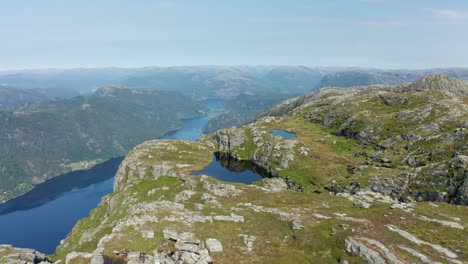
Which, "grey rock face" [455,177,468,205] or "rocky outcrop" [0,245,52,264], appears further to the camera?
"grey rock face" [455,177,468,205]

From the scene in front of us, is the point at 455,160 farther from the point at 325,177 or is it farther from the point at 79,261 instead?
the point at 79,261

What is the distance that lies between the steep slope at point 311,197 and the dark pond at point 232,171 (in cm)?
480

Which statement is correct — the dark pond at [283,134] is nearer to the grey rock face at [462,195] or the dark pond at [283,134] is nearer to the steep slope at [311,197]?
the steep slope at [311,197]

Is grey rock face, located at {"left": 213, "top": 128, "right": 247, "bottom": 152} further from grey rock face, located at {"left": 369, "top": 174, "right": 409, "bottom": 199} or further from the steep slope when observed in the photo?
grey rock face, located at {"left": 369, "top": 174, "right": 409, "bottom": 199}

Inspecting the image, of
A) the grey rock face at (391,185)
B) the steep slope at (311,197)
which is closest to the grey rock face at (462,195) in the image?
the steep slope at (311,197)

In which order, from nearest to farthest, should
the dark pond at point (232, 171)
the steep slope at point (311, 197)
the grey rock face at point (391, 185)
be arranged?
the steep slope at point (311, 197)
the grey rock face at point (391, 185)
the dark pond at point (232, 171)

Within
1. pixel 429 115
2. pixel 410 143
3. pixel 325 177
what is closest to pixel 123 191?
pixel 325 177

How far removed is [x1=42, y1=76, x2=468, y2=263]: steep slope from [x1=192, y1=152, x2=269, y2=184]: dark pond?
15.8 ft

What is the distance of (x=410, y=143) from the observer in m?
131

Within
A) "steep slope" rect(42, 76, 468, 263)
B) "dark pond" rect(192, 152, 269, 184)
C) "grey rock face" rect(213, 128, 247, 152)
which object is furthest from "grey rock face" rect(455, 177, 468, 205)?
"grey rock face" rect(213, 128, 247, 152)

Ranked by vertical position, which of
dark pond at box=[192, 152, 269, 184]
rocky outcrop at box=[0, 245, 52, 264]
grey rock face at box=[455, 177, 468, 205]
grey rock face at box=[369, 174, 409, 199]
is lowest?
rocky outcrop at box=[0, 245, 52, 264]

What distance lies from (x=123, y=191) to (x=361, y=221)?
302 feet

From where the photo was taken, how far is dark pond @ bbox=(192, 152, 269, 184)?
411 ft

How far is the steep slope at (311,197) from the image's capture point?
5272 centimetres
